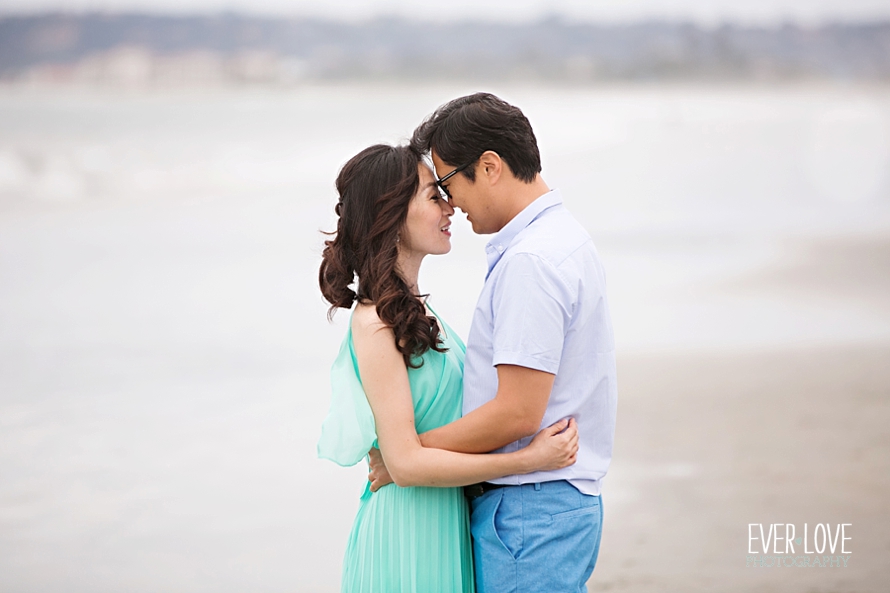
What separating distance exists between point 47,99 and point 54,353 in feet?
46.3

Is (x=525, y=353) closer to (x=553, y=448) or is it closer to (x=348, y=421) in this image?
(x=553, y=448)

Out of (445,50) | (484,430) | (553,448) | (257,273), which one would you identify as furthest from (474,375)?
(445,50)

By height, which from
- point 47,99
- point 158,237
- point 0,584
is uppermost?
point 47,99

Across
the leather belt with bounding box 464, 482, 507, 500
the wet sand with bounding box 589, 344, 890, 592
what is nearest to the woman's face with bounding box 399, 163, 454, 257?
the leather belt with bounding box 464, 482, 507, 500

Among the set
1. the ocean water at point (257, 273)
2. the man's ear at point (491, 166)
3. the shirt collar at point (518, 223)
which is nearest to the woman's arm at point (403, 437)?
the shirt collar at point (518, 223)

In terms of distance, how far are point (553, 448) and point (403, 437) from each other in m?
0.35

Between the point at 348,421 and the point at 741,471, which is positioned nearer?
the point at 348,421

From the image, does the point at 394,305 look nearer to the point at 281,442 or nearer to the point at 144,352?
the point at 281,442

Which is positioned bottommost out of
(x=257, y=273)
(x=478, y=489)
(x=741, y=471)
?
(x=741, y=471)

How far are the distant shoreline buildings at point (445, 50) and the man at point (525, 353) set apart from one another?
79.2ft

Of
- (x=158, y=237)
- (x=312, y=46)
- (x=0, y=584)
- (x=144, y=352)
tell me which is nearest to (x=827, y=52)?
(x=312, y=46)

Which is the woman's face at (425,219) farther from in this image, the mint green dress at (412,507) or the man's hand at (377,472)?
the man's hand at (377,472)

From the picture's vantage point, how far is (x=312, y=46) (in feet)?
84.0

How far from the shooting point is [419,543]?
2213 millimetres
